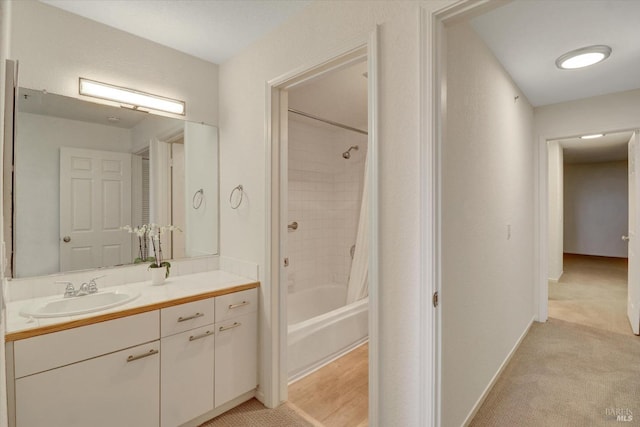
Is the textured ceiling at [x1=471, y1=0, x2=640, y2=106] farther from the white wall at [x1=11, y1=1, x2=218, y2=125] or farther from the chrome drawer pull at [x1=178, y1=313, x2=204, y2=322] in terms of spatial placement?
the chrome drawer pull at [x1=178, y1=313, x2=204, y2=322]

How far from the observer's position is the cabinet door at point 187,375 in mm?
1677

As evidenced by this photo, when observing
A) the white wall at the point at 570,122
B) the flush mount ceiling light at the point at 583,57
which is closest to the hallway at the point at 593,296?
the white wall at the point at 570,122

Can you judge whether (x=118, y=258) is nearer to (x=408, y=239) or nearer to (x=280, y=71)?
(x=280, y=71)

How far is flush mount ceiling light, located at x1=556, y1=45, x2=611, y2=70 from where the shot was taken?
→ 2.16 m

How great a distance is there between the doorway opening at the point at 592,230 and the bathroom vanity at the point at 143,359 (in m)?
3.72

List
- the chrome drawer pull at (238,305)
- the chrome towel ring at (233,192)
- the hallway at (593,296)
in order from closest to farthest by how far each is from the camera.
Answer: the chrome drawer pull at (238,305)
the chrome towel ring at (233,192)
the hallway at (593,296)

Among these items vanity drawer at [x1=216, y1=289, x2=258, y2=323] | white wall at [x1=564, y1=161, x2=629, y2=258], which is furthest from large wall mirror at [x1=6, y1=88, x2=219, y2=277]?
white wall at [x1=564, y1=161, x2=629, y2=258]

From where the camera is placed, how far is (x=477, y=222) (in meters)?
1.89

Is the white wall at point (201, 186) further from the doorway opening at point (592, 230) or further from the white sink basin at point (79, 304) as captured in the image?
the doorway opening at point (592, 230)

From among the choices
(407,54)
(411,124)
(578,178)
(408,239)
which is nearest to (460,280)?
(408,239)

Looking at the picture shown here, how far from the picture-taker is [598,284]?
5027 millimetres

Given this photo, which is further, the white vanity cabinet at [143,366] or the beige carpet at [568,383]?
the beige carpet at [568,383]

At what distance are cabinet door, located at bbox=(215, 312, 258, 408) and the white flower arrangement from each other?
1.91ft

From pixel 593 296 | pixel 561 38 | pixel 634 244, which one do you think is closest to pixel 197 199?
pixel 561 38
